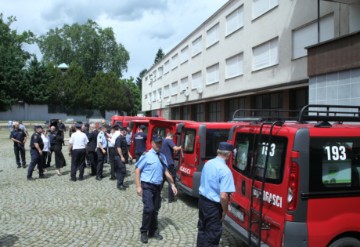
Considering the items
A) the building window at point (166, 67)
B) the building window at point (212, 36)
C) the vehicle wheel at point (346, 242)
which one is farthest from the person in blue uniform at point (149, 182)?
the building window at point (166, 67)

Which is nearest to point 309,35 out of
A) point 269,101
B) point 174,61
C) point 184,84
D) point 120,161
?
point 269,101

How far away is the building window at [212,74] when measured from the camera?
24894 millimetres

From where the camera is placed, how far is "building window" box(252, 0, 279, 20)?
698 inches

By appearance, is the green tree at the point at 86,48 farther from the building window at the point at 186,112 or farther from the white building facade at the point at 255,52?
the white building facade at the point at 255,52

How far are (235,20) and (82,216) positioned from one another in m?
17.3

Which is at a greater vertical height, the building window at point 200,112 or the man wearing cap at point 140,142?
the building window at point 200,112

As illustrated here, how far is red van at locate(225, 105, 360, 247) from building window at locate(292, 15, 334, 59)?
10473 millimetres

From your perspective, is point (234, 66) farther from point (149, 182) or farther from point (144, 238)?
point (144, 238)

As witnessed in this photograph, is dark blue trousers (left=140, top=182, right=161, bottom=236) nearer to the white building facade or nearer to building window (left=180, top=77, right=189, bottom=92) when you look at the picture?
the white building facade

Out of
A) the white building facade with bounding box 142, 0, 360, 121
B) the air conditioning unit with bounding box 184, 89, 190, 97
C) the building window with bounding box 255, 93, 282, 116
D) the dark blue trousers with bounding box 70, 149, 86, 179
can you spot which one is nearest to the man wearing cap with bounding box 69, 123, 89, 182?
the dark blue trousers with bounding box 70, 149, 86, 179

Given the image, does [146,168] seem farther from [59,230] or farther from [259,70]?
[259,70]

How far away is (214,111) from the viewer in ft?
89.4

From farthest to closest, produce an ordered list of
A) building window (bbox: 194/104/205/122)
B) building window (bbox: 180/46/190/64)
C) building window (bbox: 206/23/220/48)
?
building window (bbox: 180/46/190/64)
building window (bbox: 194/104/205/122)
building window (bbox: 206/23/220/48)

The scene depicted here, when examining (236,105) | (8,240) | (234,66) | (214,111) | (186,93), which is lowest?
(8,240)
